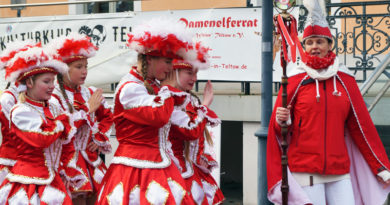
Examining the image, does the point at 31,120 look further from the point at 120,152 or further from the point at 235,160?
the point at 235,160

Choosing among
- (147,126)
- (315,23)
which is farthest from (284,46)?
(147,126)

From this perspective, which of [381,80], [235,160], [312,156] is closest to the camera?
[312,156]

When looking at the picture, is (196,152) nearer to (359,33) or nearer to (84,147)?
(84,147)

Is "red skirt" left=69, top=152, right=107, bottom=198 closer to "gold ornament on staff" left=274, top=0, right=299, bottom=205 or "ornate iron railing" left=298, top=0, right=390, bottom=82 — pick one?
"gold ornament on staff" left=274, top=0, right=299, bottom=205

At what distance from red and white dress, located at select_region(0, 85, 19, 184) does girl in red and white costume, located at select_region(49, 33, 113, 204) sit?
1.34 ft

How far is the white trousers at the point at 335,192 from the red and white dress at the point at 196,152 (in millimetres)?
1099

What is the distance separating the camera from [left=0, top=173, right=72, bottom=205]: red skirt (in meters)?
5.17

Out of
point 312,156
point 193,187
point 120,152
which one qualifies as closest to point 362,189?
point 312,156

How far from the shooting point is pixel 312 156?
15.0 feet

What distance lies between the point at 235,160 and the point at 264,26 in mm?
5020

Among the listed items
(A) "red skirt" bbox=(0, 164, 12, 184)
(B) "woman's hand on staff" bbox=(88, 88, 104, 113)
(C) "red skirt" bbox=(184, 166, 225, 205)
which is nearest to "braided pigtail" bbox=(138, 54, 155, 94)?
(C) "red skirt" bbox=(184, 166, 225, 205)

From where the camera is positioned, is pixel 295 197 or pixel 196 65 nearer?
pixel 295 197

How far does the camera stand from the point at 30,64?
5246 mm

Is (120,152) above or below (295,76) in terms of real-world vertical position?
below
